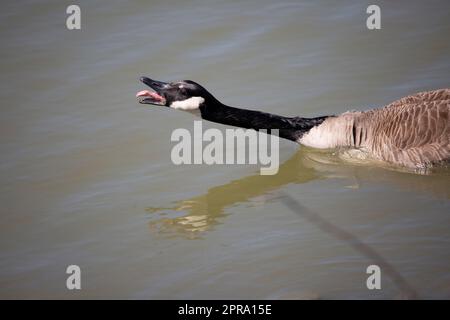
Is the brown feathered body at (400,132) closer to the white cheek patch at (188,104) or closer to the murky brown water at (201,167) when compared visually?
the murky brown water at (201,167)

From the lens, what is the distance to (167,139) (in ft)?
32.7

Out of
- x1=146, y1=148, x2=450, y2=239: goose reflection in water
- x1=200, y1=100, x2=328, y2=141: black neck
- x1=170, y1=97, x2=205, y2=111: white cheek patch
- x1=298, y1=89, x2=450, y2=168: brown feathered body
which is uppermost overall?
x1=170, y1=97, x2=205, y2=111: white cheek patch

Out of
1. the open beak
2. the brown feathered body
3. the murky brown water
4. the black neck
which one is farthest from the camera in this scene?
the black neck

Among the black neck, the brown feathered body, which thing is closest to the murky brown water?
the brown feathered body

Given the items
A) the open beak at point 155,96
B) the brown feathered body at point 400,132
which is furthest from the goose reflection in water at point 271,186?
the open beak at point 155,96

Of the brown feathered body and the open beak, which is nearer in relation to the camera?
the brown feathered body

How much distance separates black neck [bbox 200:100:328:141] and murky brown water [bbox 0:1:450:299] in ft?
1.41

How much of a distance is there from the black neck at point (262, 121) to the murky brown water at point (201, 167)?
1.41 feet

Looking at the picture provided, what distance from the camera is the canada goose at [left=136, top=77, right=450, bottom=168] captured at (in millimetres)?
8430

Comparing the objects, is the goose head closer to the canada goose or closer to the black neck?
the canada goose

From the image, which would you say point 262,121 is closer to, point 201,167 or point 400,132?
point 201,167
